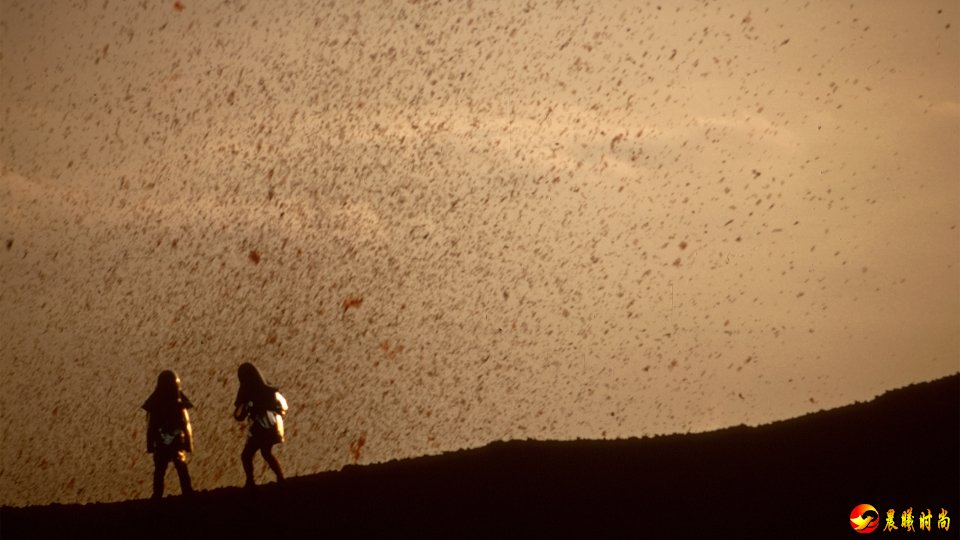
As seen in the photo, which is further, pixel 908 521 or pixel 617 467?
pixel 617 467

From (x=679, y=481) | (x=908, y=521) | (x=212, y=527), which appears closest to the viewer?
(x=908, y=521)

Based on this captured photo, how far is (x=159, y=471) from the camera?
1631 cm

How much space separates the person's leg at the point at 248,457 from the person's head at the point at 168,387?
136cm

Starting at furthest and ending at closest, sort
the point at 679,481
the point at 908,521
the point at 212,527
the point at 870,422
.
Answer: the point at 870,422
the point at 679,481
the point at 212,527
the point at 908,521

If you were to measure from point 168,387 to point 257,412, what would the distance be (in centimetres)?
149

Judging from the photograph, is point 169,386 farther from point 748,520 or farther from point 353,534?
point 748,520

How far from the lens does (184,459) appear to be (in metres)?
16.4

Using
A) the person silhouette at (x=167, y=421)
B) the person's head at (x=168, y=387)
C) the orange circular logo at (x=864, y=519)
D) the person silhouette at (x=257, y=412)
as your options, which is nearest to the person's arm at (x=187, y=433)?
the person silhouette at (x=167, y=421)

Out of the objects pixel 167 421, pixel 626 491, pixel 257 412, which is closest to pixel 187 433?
pixel 167 421

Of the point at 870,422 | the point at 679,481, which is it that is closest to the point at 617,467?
the point at 679,481

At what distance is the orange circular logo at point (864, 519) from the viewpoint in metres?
13.6

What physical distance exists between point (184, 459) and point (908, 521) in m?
10.8

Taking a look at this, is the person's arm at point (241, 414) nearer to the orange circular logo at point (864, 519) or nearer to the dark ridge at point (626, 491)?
the dark ridge at point (626, 491)

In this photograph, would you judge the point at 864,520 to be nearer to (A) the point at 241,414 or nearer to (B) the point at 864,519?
(B) the point at 864,519
